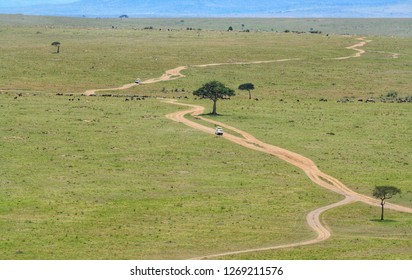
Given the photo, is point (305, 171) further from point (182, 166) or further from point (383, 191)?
point (383, 191)

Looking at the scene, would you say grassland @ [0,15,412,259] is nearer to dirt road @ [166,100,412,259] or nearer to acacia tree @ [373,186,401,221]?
dirt road @ [166,100,412,259]

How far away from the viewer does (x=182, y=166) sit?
77375 millimetres

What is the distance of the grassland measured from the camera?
180ft

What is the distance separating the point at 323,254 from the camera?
49938mm

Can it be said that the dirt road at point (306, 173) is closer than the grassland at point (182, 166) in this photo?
No

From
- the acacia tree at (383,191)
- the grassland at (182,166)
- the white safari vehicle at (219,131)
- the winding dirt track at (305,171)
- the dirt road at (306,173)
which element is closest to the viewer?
the grassland at (182,166)

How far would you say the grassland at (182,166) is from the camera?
5491 centimetres

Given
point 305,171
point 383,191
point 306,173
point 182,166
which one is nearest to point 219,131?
point 182,166

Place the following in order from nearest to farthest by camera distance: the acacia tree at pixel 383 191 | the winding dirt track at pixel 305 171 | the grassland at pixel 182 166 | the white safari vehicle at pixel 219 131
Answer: the grassland at pixel 182 166 < the winding dirt track at pixel 305 171 < the acacia tree at pixel 383 191 < the white safari vehicle at pixel 219 131

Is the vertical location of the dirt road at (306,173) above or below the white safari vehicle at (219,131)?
below

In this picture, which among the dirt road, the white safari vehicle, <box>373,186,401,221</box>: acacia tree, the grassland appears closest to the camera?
the grassland

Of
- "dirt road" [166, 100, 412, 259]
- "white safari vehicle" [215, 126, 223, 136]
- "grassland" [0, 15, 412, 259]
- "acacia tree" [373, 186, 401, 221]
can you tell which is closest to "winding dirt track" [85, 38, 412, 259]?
"dirt road" [166, 100, 412, 259]

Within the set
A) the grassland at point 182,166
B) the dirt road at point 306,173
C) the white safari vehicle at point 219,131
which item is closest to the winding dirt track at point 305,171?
the dirt road at point 306,173

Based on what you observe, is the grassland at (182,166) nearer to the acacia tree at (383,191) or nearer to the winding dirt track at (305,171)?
the winding dirt track at (305,171)
